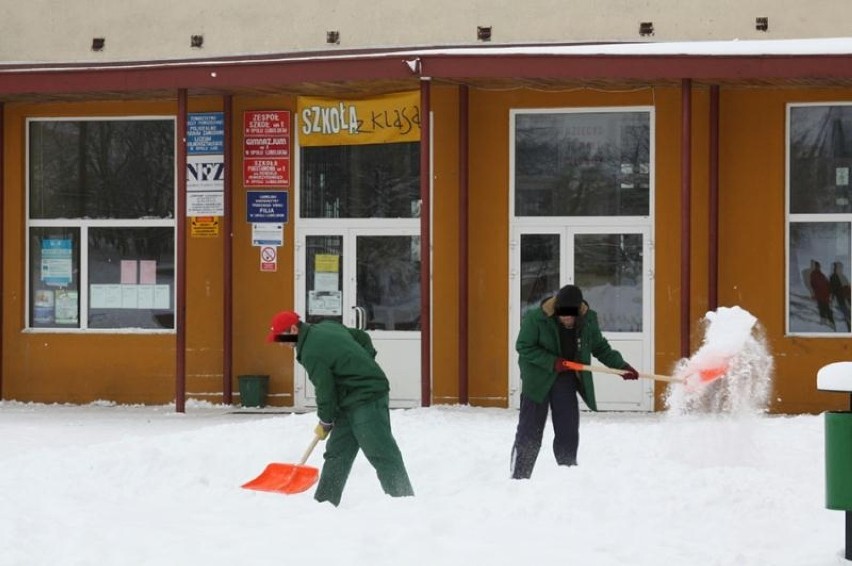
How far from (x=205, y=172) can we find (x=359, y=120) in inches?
76.9

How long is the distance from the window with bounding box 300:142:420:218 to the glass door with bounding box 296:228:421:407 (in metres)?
0.23

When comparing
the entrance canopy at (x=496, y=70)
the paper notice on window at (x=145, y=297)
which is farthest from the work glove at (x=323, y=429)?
the paper notice on window at (x=145, y=297)

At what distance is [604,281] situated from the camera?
17094 mm

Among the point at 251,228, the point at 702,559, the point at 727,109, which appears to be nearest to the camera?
the point at 702,559

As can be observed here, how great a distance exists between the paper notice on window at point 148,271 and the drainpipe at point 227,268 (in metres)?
0.95

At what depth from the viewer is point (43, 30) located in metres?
19.4

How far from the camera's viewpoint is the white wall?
1766 centimetres

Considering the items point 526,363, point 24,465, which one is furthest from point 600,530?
point 24,465

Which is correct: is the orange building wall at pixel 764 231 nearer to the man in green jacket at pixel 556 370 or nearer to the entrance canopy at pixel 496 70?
the entrance canopy at pixel 496 70

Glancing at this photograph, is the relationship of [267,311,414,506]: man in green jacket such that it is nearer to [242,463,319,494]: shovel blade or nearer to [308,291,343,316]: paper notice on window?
[242,463,319,494]: shovel blade

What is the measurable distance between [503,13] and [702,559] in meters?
11.1

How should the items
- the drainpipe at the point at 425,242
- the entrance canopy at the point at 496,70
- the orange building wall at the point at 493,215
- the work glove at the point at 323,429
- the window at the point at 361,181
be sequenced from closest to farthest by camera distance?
1. the work glove at the point at 323,429
2. the entrance canopy at the point at 496,70
3. the drainpipe at the point at 425,242
4. the orange building wall at the point at 493,215
5. the window at the point at 361,181

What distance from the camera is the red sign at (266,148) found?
17.8m

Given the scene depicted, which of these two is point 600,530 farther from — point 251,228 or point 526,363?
point 251,228
